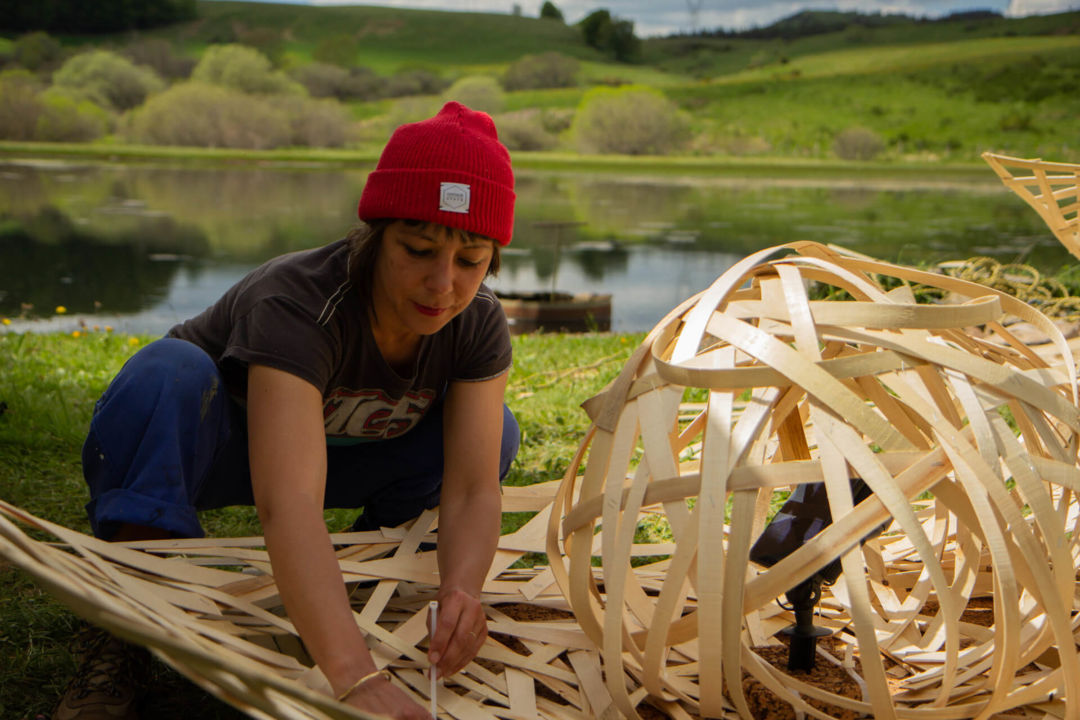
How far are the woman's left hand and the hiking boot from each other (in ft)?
1.38

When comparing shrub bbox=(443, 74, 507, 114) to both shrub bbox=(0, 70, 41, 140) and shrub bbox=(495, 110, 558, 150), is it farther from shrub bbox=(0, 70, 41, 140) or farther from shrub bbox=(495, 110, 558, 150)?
shrub bbox=(0, 70, 41, 140)

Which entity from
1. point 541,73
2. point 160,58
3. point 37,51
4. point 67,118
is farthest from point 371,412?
point 541,73

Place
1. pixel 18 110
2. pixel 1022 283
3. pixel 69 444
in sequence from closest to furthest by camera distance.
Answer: pixel 69 444, pixel 1022 283, pixel 18 110

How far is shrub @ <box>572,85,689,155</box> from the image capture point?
37.5 metres

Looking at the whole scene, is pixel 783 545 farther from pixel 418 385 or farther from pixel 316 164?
pixel 316 164

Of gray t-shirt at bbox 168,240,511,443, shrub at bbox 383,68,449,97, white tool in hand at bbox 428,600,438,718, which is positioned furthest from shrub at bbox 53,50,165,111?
white tool in hand at bbox 428,600,438,718

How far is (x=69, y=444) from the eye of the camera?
2.60 meters

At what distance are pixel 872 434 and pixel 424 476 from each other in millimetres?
935

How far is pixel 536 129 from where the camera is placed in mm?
37250

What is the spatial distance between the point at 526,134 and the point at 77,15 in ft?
65.0

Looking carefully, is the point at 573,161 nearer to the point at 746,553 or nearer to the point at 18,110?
the point at 18,110

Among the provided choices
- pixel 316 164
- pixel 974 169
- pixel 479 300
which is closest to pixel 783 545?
pixel 479 300

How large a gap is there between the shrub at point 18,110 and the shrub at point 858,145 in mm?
29569

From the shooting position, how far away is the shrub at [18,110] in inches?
1216
